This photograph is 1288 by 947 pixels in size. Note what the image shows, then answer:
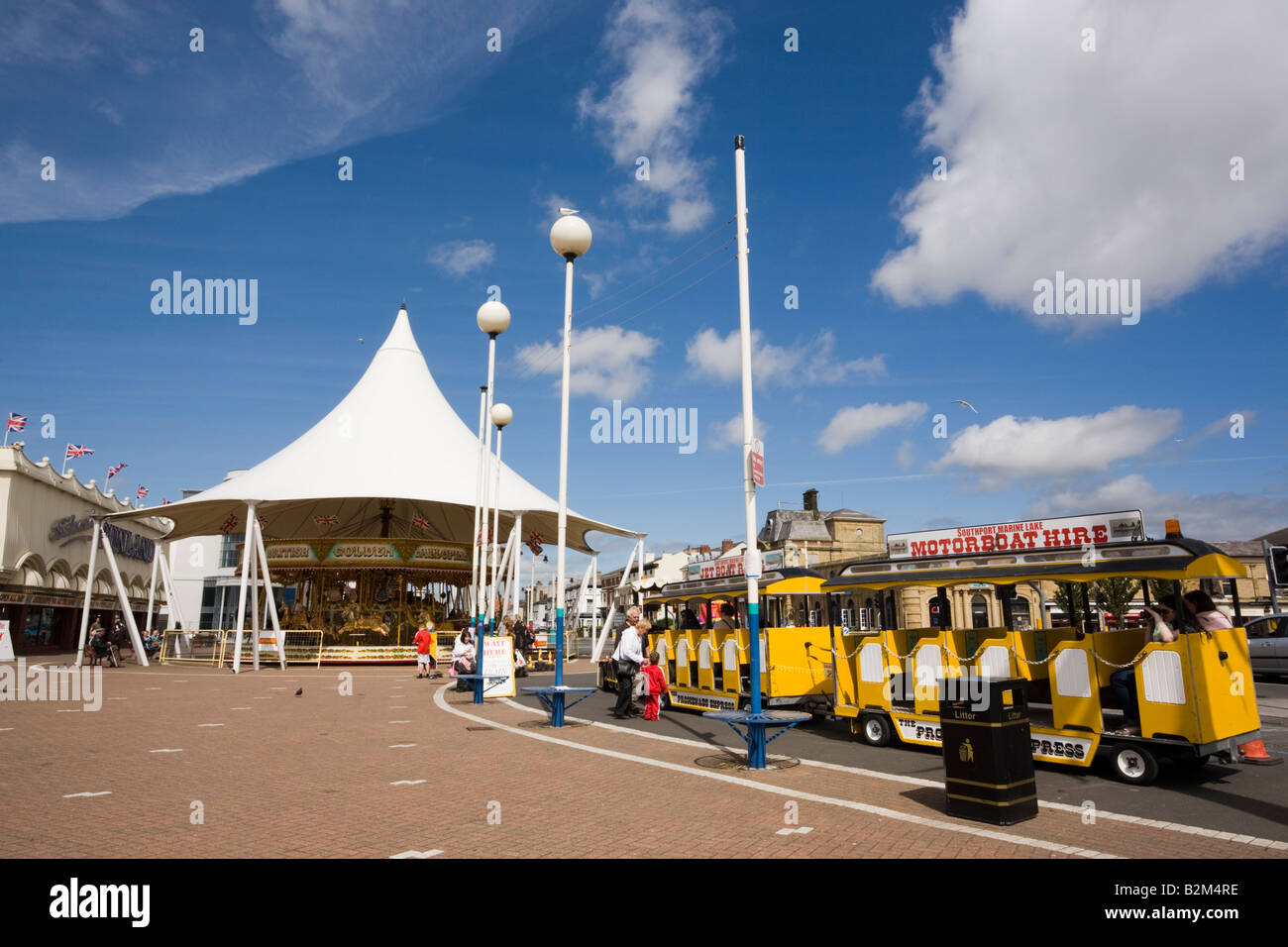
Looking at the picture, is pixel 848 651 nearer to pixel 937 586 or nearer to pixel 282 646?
pixel 937 586

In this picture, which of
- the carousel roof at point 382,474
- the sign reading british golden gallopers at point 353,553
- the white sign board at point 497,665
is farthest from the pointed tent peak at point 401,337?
the white sign board at point 497,665

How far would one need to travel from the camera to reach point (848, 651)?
11898 millimetres

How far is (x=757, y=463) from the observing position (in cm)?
941

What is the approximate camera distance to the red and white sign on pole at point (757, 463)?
930 centimetres

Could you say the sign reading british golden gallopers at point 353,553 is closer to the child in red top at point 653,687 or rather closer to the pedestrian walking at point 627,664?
the pedestrian walking at point 627,664

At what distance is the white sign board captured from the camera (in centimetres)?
1720

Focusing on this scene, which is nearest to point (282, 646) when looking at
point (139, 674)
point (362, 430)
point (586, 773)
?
point (139, 674)

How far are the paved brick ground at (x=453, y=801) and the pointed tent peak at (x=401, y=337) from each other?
29813 millimetres

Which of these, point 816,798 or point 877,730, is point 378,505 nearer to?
point 877,730

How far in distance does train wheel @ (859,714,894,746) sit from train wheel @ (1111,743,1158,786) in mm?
2890

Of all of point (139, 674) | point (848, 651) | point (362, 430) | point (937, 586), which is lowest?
point (139, 674)
